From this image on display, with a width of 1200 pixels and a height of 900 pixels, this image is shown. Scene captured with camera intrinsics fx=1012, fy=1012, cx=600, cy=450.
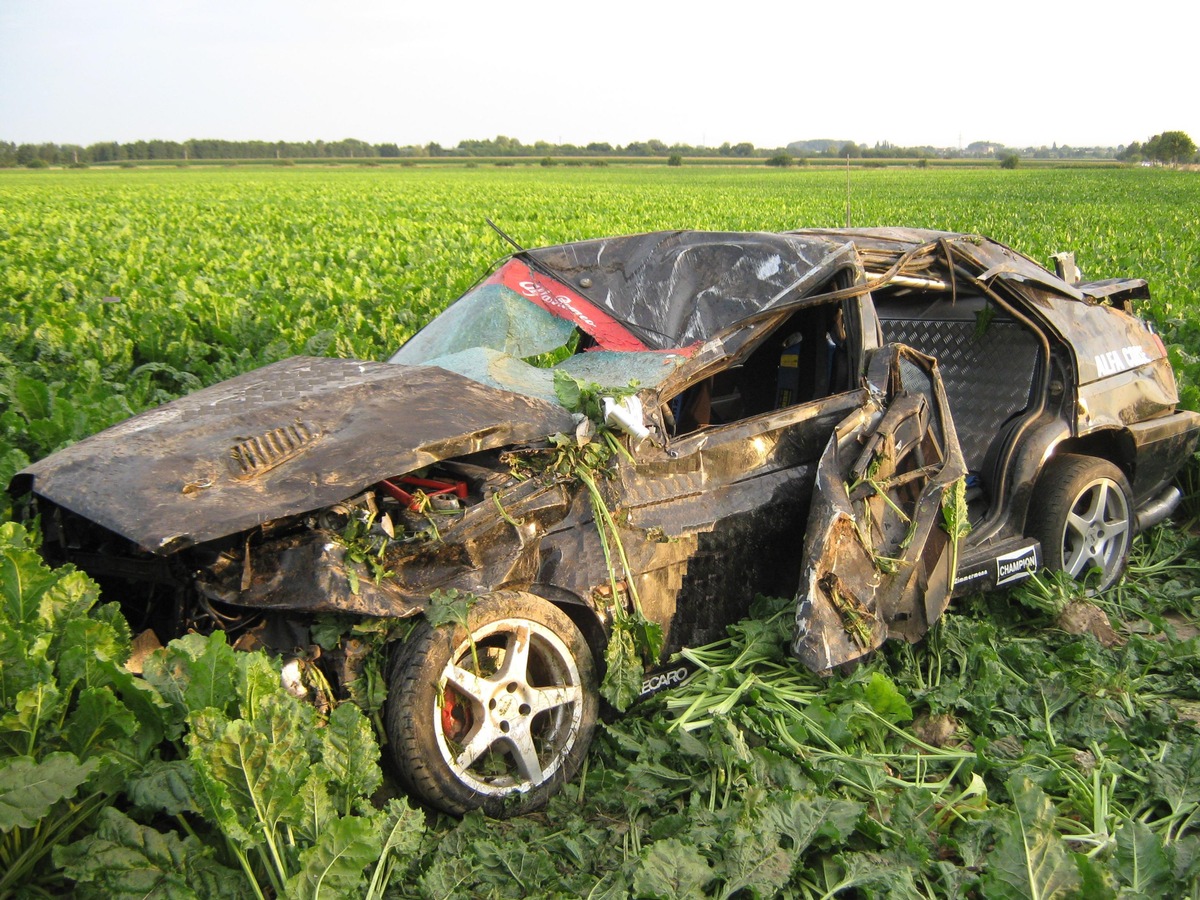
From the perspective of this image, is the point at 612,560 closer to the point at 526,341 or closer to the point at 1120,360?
the point at 526,341

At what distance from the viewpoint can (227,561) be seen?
3.13m

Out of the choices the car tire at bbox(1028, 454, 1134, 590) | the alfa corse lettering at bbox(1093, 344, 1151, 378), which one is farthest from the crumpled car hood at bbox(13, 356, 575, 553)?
the alfa corse lettering at bbox(1093, 344, 1151, 378)

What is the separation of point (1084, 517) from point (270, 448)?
Answer: 3.99 meters

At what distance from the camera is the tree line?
10669 centimetres

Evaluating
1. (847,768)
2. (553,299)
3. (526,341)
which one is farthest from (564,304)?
(847,768)

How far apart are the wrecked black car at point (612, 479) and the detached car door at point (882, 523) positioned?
1 cm

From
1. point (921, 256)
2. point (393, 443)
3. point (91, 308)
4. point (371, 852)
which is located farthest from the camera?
point (91, 308)

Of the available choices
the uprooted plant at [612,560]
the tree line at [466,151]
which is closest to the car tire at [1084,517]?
the uprooted plant at [612,560]

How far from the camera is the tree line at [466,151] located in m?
107

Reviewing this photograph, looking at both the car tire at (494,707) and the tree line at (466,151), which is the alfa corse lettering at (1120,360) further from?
the tree line at (466,151)

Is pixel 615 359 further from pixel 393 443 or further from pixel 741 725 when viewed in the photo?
pixel 741 725

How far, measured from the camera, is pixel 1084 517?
16.9 ft

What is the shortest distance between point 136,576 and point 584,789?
167cm

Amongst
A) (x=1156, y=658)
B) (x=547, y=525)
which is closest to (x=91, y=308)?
(x=547, y=525)
